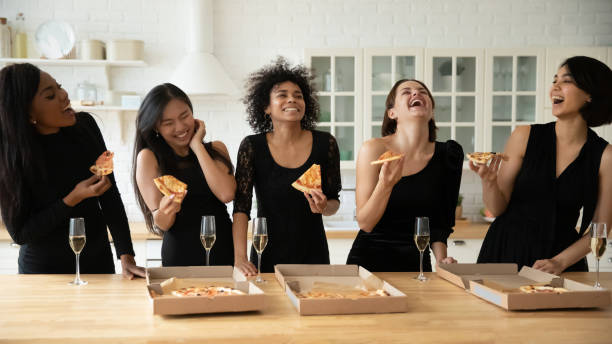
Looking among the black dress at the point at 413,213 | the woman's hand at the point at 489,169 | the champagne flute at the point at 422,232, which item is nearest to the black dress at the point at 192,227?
the black dress at the point at 413,213

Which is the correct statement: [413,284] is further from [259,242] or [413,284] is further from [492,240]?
[492,240]

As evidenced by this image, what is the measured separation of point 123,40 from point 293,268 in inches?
128

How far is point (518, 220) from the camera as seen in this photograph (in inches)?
98.1

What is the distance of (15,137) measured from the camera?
2.22 meters

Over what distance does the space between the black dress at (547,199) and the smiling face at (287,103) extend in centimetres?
99

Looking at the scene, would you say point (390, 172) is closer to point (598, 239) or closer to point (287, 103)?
point (287, 103)

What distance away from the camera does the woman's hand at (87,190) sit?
2145mm

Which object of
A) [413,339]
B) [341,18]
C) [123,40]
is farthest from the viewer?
[341,18]

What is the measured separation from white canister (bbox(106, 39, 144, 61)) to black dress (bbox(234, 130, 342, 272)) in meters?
2.45

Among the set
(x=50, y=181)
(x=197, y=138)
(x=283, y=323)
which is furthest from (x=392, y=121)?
(x=50, y=181)

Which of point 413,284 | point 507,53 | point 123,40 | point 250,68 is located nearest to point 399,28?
point 507,53

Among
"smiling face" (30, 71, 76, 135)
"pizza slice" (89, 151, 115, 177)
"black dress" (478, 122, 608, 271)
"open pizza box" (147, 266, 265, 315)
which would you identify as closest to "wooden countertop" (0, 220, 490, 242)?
"black dress" (478, 122, 608, 271)

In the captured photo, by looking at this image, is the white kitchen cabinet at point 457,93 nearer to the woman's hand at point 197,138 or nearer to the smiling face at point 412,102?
the smiling face at point 412,102

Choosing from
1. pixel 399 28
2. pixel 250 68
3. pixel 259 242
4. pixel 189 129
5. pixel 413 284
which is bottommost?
pixel 413 284
